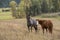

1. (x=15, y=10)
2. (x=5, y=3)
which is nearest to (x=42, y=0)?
(x=15, y=10)

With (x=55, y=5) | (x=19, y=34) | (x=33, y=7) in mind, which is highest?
(x=19, y=34)

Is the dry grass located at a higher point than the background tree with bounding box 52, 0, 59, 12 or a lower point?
higher

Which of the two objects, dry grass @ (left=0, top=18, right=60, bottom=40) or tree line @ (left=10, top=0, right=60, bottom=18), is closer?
dry grass @ (left=0, top=18, right=60, bottom=40)

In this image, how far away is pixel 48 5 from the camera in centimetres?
8706

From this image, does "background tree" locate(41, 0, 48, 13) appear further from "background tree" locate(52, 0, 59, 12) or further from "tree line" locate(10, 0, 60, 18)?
"background tree" locate(52, 0, 59, 12)

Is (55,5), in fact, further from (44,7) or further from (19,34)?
(19,34)

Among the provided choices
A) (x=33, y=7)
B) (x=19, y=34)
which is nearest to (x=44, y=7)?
(x=33, y=7)

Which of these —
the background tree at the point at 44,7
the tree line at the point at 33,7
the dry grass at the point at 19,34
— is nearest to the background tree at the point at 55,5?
the tree line at the point at 33,7

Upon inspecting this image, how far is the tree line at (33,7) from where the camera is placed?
78919mm

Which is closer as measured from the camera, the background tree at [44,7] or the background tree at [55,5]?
the background tree at [55,5]

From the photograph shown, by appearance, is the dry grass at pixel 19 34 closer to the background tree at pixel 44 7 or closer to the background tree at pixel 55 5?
the background tree at pixel 55 5

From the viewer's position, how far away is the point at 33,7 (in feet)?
273

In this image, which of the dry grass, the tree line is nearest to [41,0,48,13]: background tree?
the tree line

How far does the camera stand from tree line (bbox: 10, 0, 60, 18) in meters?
78.9
